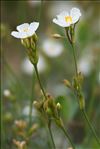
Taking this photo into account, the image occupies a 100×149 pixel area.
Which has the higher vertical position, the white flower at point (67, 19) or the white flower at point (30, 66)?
the white flower at point (67, 19)

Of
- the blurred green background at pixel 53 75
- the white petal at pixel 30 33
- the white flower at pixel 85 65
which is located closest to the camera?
the white petal at pixel 30 33

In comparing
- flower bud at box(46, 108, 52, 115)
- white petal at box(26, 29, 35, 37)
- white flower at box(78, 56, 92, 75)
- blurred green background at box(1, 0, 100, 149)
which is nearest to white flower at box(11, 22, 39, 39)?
white petal at box(26, 29, 35, 37)

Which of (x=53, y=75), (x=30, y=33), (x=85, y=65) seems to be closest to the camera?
(x=30, y=33)

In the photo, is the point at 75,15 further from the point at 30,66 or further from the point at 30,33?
the point at 30,66

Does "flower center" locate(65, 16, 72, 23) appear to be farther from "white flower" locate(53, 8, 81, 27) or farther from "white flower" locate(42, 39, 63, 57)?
"white flower" locate(42, 39, 63, 57)

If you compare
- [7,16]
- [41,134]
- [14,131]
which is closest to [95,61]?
[41,134]

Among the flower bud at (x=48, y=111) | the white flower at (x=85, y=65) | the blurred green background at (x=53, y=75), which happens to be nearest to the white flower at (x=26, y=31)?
the flower bud at (x=48, y=111)

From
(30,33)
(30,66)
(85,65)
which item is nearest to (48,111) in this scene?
(30,33)

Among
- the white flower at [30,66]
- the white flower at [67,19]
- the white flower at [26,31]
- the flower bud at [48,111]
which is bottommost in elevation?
the white flower at [30,66]

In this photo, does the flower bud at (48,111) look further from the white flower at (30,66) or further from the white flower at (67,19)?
the white flower at (30,66)
